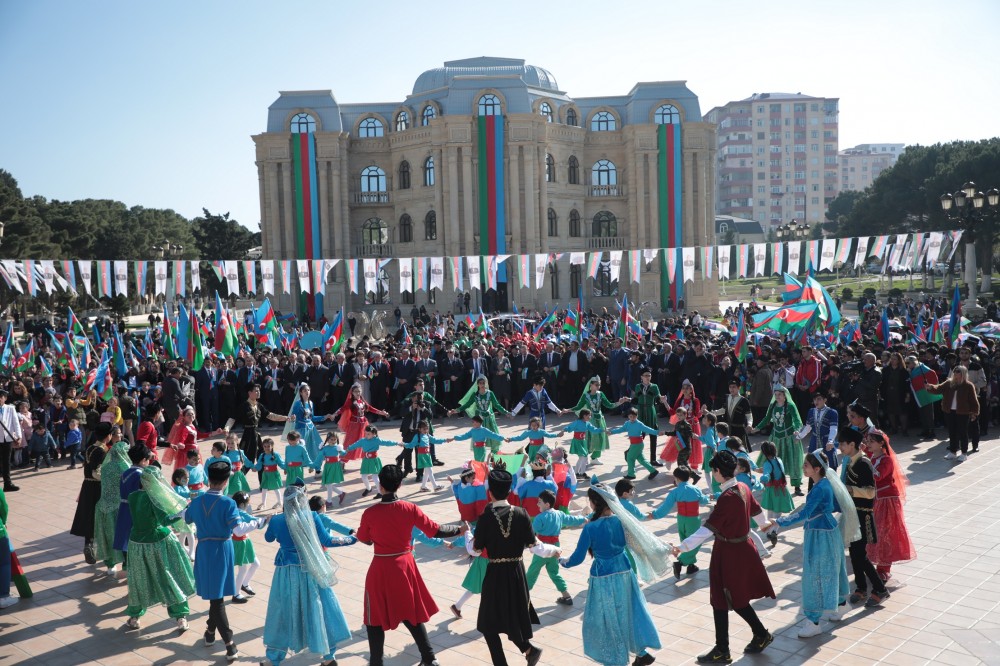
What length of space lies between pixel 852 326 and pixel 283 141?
128 feet

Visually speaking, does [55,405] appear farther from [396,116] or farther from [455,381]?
[396,116]

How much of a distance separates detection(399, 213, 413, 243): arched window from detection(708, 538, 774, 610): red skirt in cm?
4906

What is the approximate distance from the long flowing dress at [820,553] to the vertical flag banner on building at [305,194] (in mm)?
47463

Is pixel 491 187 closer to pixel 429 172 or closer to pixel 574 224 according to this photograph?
pixel 429 172

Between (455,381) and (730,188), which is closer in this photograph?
(455,381)

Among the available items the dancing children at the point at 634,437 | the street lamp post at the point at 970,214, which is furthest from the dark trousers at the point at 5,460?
the street lamp post at the point at 970,214

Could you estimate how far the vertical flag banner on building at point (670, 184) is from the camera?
176 feet

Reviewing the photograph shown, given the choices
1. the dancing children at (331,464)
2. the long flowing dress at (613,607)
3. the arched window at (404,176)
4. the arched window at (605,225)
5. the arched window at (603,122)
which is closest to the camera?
the long flowing dress at (613,607)

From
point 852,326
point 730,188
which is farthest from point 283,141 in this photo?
point 730,188

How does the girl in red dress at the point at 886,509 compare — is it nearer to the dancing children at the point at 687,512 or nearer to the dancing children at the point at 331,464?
the dancing children at the point at 687,512

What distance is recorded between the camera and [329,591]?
7.65m

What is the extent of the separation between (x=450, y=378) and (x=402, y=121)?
121 ft

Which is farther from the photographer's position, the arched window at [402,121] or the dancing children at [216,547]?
the arched window at [402,121]

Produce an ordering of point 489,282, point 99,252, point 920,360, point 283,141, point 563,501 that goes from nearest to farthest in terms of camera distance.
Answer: point 563,501 < point 920,360 < point 489,282 < point 283,141 < point 99,252
